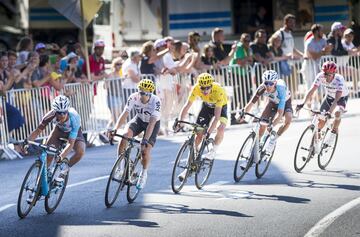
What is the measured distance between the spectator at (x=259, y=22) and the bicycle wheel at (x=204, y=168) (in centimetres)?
1402

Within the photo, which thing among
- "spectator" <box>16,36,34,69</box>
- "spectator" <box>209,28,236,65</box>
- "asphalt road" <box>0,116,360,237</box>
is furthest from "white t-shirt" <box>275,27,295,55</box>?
"spectator" <box>16,36,34,69</box>

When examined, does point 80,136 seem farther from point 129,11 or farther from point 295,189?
point 129,11

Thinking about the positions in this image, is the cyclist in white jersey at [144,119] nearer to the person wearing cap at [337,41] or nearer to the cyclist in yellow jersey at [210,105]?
the cyclist in yellow jersey at [210,105]

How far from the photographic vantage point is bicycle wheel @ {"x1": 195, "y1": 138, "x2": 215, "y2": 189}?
48.7 ft

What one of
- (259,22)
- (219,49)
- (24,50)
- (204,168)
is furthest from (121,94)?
(259,22)

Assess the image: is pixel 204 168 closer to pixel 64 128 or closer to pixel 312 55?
pixel 64 128

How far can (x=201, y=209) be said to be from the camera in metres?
13.2

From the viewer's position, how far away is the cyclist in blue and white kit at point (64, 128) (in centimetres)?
1346

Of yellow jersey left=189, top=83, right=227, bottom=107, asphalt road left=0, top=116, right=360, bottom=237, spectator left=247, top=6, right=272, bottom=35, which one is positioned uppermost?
spectator left=247, top=6, right=272, bottom=35

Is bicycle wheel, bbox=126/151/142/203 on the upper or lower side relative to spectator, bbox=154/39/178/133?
lower

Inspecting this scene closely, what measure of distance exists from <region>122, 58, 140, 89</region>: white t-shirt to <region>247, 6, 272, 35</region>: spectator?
8870 millimetres

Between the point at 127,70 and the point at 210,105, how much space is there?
504 cm

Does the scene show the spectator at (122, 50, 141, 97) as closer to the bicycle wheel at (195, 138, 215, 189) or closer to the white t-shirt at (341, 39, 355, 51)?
the white t-shirt at (341, 39, 355, 51)

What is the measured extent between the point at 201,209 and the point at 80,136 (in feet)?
6.67
